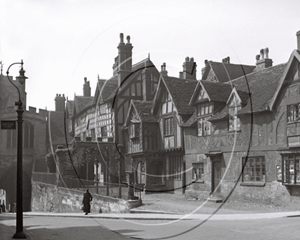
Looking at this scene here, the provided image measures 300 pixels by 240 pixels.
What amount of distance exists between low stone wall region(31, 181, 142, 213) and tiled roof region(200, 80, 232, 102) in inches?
296

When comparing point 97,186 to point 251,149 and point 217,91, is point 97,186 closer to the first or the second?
point 217,91

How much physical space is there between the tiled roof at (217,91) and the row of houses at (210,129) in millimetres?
62

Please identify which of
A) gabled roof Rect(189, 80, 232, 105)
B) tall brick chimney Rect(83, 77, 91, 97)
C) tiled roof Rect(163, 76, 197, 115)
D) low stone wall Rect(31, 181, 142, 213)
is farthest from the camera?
tall brick chimney Rect(83, 77, 91, 97)

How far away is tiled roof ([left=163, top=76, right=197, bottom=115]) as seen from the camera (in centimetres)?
2870

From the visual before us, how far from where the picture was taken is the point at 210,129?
85.1 ft

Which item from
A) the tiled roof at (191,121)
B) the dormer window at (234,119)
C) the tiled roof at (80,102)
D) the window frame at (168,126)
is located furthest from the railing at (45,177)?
the dormer window at (234,119)

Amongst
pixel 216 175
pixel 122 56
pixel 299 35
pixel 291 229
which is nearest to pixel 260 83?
pixel 299 35

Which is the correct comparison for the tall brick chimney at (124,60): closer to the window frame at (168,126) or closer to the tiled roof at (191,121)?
the window frame at (168,126)

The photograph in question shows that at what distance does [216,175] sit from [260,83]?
19.1ft

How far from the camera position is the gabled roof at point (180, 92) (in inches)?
1130

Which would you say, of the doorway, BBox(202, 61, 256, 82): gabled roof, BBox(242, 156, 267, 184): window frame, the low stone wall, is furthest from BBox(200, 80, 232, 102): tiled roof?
the low stone wall

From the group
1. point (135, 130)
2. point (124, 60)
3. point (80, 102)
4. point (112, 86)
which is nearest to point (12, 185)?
point (80, 102)

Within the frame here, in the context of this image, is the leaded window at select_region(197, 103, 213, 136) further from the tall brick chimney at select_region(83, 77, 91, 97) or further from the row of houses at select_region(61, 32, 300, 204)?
the tall brick chimney at select_region(83, 77, 91, 97)

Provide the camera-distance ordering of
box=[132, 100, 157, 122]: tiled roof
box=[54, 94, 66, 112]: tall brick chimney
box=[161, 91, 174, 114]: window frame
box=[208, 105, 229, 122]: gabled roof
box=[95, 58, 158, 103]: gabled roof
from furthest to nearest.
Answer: box=[54, 94, 66, 112]: tall brick chimney → box=[95, 58, 158, 103]: gabled roof → box=[132, 100, 157, 122]: tiled roof → box=[161, 91, 174, 114]: window frame → box=[208, 105, 229, 122]: gabled roof
